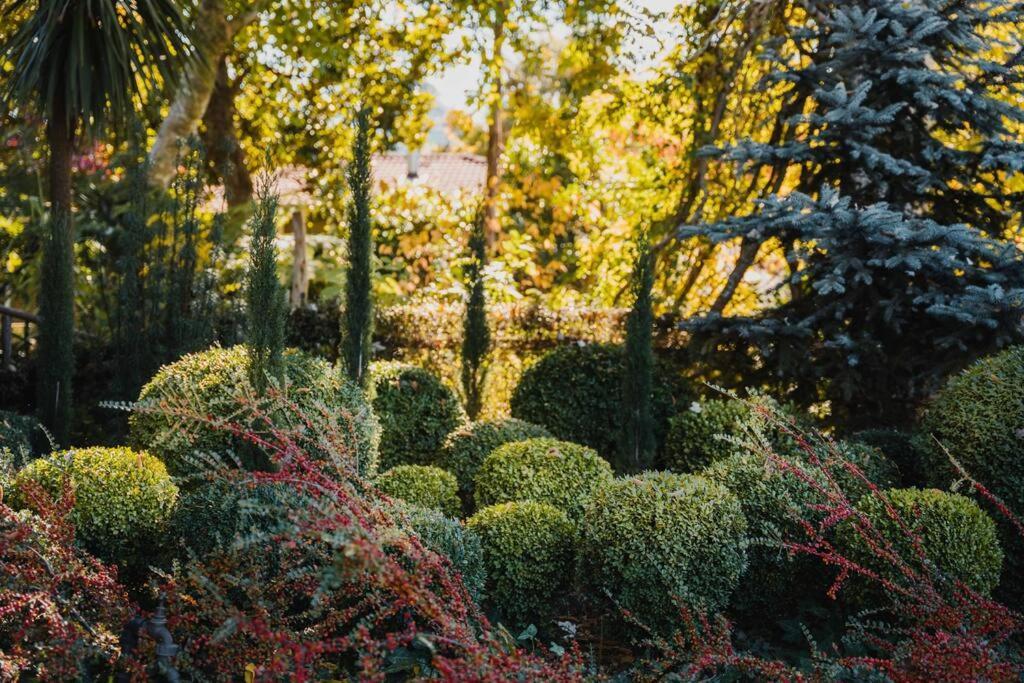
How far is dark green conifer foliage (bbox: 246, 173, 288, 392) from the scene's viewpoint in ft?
16.2

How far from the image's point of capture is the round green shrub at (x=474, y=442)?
5367mm

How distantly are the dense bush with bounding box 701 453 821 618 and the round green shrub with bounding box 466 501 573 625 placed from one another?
0.82 m

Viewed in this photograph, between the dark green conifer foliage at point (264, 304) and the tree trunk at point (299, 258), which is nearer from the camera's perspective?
the dark green conifer foliage at point (264, 304)

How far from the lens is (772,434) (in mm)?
5168

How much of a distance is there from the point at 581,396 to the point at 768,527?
95.7 inches

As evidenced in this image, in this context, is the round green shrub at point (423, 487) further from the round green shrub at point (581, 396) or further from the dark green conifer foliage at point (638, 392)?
the round green shrub at point (581, 396)

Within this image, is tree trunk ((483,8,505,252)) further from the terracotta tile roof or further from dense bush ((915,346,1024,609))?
the terracotta tile roof

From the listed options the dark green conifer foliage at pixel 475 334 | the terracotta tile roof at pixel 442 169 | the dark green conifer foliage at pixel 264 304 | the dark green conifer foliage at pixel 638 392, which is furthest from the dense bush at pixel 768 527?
the terracotta tile roof at pixel 442 169

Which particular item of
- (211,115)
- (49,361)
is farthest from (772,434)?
(211,115)

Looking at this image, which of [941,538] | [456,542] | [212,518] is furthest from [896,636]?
[212,518]

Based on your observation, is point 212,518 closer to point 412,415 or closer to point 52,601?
point 52,601

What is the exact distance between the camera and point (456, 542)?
12.4 feet

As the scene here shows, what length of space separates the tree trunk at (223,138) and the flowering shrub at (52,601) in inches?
336

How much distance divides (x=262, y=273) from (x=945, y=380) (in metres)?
4.03
